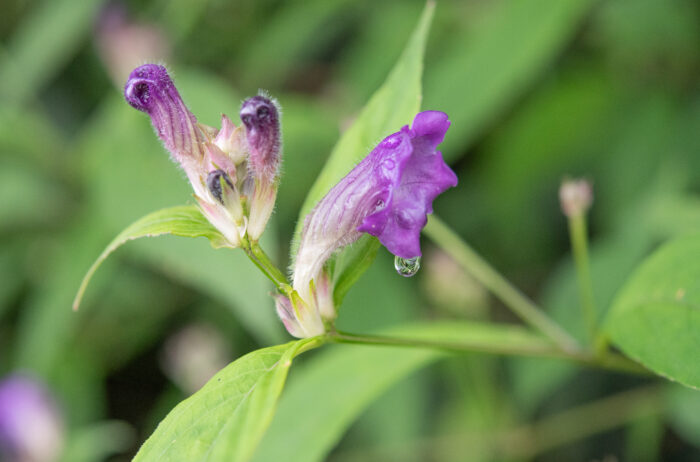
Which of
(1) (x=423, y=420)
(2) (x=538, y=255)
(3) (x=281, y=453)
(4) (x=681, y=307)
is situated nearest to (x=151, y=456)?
(3) (x=281, y=453)

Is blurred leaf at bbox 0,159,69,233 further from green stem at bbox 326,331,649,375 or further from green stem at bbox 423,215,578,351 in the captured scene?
green stem at bbox 326,331,649,375

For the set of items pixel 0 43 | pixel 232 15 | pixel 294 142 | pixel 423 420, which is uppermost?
pixel 0 43

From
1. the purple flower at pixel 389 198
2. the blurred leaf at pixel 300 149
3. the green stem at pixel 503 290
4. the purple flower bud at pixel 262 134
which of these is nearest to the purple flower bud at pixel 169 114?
the purple flower bud at pixel 262 134

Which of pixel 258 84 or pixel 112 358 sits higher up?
pixel 258 84

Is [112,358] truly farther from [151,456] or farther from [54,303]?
[151,456]

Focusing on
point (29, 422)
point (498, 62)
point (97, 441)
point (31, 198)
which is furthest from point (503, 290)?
point (31, 198)

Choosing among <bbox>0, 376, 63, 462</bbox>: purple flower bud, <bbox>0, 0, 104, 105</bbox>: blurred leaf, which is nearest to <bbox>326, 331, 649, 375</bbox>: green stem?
<bbox>0, 376, 63, 462</bbox>: purple flower bud
